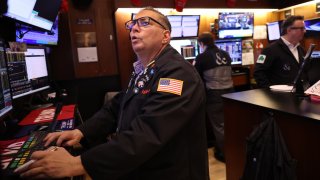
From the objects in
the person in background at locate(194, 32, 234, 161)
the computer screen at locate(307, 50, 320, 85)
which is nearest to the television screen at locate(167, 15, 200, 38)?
the person in background at locate(194, 32, 234, 161)

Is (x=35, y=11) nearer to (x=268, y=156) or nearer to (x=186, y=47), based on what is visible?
(x=268, y=156)

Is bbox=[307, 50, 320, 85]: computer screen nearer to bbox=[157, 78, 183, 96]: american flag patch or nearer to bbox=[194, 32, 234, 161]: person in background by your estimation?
bbox=[194, 32, 234, 161]: person in background

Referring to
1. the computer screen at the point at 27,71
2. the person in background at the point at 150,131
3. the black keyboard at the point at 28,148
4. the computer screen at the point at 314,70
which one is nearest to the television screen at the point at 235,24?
the computer screen at the point at 314,70

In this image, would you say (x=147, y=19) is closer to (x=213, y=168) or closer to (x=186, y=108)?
(x=186, y=108)

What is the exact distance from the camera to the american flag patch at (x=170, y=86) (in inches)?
39.7

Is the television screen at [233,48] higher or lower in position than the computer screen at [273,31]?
lower

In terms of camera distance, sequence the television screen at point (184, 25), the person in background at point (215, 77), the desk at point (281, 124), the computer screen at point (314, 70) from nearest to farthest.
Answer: the desk at point (281, 124)
the computer screen at point (314, 70)
the person in background at point (215, 77)
the television screen at point (184, 25)

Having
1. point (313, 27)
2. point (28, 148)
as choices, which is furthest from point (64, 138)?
point (313, 27)

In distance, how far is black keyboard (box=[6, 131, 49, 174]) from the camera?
926 mm

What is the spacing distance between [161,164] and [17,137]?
0.80 m

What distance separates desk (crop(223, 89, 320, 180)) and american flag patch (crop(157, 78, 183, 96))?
0.98 metres

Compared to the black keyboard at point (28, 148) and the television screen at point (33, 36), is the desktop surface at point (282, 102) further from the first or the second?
the television screen at point (33, 36)

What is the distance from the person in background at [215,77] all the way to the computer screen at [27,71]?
1.88 meters

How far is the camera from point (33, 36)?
264 centimetres
